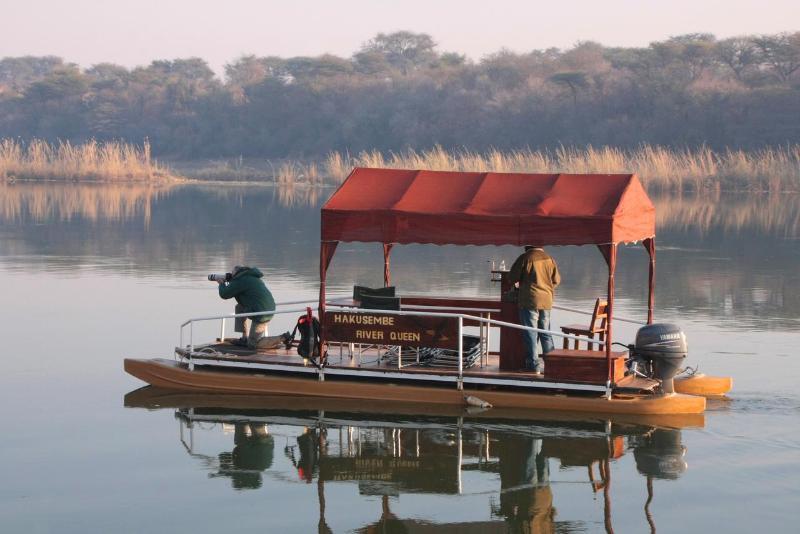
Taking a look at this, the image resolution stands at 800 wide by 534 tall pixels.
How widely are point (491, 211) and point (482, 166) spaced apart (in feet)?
122

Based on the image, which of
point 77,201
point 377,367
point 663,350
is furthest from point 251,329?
point 77,201

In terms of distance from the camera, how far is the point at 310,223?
39.3 m

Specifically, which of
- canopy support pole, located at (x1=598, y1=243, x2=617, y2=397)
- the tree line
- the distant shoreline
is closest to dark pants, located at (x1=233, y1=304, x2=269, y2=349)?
Answer: canopy support pole, located at (x1=598, y1=243, x2=617, y2=397)

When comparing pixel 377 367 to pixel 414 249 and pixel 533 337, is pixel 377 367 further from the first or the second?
pixel 414 249

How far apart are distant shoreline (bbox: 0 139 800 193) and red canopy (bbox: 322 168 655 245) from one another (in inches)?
1266

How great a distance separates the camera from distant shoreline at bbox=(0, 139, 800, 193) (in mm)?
50000

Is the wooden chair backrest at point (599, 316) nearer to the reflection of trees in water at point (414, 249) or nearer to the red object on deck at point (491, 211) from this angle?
the red object on deck at point (491, 211)

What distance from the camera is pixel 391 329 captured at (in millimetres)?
14336

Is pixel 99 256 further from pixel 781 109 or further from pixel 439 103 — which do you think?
pixel 439 103

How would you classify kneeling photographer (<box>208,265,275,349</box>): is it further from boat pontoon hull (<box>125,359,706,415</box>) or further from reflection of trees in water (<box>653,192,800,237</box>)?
reflection of trees in water (<box>653,192,800,237</box>)

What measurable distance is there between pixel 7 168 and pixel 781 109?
35.5 meters

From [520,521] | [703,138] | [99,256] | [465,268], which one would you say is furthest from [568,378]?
[703,138]

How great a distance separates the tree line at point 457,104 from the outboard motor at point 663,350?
Result: 52.5m

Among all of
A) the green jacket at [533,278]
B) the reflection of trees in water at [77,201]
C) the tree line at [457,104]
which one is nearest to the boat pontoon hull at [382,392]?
the green jacket at [533,278]
